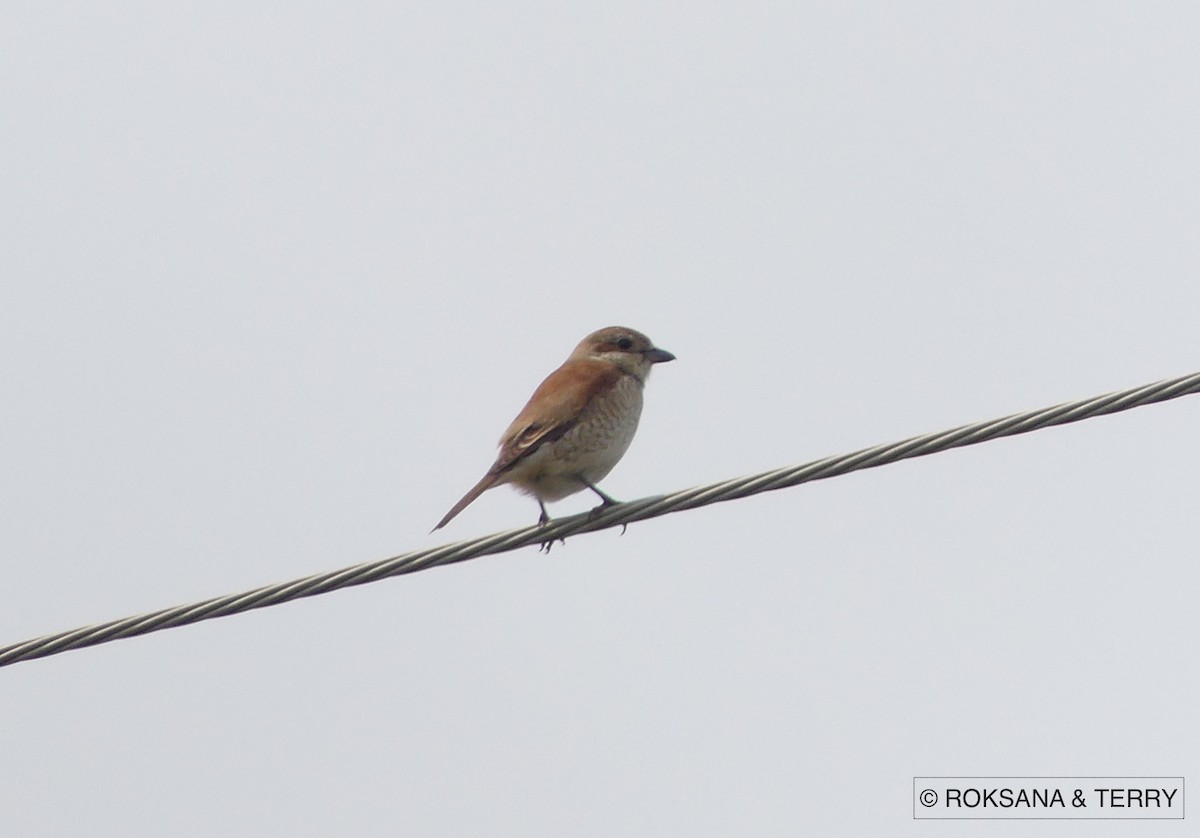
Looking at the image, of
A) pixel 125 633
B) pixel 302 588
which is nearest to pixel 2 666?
pixel 125 633

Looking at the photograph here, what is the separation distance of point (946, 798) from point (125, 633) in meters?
4.64

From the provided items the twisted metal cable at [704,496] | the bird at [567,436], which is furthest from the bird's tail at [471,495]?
the twisted metal cable at [704,496]

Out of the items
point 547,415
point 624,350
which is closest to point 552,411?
point 547,415

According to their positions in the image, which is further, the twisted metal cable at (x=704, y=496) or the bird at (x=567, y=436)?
the bird at (x=567, y=436)

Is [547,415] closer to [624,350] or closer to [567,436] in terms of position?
[567,436]

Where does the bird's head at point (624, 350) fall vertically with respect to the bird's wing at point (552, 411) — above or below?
above

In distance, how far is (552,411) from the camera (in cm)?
705

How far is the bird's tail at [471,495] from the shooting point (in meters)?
6.39

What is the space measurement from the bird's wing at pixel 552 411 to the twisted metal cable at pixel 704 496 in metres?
Answer: 1.75

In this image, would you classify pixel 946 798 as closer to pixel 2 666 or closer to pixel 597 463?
pixel 597 463

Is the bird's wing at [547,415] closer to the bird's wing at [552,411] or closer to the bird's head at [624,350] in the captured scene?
the bird's wing at [552,411]

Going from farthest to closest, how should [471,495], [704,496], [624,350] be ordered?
[624,350] → [471,495] → [704,496]

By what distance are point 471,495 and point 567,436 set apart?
1.84 feet

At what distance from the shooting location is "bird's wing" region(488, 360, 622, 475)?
6883 millimetres
